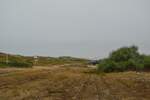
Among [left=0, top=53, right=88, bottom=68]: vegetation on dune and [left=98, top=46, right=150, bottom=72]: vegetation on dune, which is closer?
[left=98, top=46, right=150, bottom=72]: vegetation on dune

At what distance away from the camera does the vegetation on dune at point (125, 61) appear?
159 feet

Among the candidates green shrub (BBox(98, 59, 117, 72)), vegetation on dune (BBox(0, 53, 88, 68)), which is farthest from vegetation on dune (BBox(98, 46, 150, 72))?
vegetation on dune (BBox(0, 53, 88, 68))

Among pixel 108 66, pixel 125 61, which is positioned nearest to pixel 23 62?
pixel 108 66

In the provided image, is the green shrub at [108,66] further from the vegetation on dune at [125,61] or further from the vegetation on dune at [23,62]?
the vegetation on dune at [23,62]

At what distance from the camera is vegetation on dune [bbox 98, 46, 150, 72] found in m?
48.3

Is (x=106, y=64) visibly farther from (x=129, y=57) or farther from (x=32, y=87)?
(x=32, y=87)

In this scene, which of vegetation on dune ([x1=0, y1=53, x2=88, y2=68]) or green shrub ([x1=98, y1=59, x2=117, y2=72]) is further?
vegetation on dune ([x1=0, y1=53, x2=88, y2=68])

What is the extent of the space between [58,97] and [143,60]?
97.2 feet

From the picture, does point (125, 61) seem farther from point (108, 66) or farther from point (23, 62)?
point (23, 62)

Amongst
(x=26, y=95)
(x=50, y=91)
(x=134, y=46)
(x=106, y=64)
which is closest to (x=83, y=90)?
(x=50, y=91)

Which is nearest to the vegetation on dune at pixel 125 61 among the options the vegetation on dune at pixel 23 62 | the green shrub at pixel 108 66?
the green shrub at pixel 108 66

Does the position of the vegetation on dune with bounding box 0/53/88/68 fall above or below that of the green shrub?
above

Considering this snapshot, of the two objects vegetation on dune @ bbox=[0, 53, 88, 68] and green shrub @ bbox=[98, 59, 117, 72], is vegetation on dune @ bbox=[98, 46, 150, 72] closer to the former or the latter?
green shrub @ bbox=[98, 59, 117, 72]

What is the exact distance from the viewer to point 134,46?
174ft
